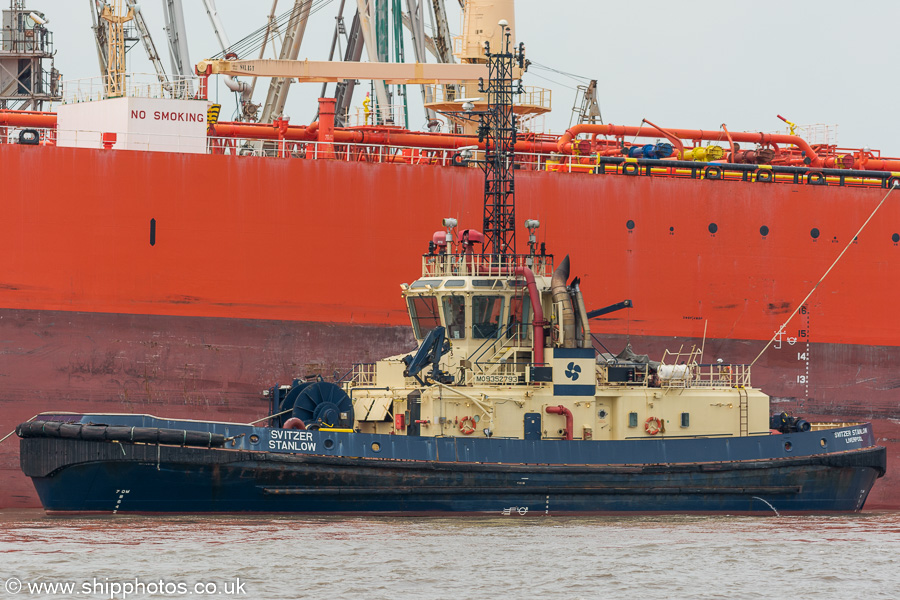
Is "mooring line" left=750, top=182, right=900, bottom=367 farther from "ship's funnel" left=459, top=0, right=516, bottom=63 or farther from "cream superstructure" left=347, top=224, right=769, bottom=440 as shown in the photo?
"ship's funnel" left=459, top=0, right=516, bottom=63

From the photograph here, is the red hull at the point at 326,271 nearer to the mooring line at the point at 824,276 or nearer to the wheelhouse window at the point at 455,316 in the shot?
the mooring line at the point at 824,276

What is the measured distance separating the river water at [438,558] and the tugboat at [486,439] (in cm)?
41

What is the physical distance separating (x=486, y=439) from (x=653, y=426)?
2584 mm

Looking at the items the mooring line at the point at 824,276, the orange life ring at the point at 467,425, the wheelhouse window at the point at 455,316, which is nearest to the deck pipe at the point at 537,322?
the wheelhouse window at the point at 455,316

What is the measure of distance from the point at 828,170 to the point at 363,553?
1368 centimetres

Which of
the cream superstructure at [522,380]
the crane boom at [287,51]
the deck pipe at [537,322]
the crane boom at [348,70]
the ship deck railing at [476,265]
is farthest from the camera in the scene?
the crane boom at [287,51]

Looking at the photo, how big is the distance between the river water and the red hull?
14.4ft

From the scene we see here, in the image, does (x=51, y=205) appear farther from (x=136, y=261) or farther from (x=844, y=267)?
(x=844, y=267)

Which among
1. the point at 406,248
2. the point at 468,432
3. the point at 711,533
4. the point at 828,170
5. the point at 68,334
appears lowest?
the point at 711,533

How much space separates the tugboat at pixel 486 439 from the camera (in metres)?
16.2

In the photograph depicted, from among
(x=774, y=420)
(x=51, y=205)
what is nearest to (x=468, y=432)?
(x=774, y=420)

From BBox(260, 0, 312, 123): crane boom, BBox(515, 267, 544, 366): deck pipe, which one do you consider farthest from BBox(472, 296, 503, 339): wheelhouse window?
BBox(260, 0, 312, 123): crane boom

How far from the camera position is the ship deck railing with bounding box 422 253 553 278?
1839 centimetres

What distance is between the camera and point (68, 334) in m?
20.3
